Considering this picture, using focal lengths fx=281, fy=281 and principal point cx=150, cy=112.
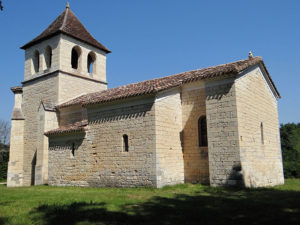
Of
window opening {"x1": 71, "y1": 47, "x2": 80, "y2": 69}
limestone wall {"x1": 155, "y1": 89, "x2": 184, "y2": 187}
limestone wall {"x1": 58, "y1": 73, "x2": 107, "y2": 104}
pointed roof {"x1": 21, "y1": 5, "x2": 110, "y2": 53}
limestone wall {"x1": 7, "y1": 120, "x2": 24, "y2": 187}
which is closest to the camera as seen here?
limestone wall {"x1": 155, "y1": 89, "x2": 184, "y2": 187}

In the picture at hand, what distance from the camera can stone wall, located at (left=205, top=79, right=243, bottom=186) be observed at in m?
Answer: 10.8

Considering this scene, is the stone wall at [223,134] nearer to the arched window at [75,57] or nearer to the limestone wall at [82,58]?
the limestone wall at [82,58]

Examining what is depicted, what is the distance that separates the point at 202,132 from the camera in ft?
40.8

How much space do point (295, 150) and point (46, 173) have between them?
773 inches

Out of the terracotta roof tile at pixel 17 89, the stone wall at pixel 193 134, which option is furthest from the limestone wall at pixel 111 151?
the terracotta roof tile at pixel 17 89

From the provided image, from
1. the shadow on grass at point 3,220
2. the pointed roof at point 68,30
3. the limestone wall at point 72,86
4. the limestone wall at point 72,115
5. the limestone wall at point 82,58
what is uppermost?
the pointed roof at point 68,30

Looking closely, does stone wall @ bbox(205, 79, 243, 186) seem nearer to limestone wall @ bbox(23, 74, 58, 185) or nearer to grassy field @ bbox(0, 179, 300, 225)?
grassy field @ bbox(0, 179, 300, 225)

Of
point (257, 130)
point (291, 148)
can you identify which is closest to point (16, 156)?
point (257, 130)

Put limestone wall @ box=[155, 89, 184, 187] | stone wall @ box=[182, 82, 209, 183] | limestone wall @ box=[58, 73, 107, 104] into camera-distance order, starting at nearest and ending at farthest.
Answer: limestone wall @ box=[155, 89, 184, 187] → stone wall @ box=[182, 82, 209, 183] → limestone wall @ box=[58, 73, 107, 104]

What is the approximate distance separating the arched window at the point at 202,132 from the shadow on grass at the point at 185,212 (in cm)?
410

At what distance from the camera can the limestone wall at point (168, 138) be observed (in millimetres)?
11289

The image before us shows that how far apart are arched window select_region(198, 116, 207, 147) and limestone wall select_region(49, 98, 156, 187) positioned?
2382mm

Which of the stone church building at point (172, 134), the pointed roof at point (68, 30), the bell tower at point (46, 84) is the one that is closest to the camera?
the stone church building at point (172, 134)

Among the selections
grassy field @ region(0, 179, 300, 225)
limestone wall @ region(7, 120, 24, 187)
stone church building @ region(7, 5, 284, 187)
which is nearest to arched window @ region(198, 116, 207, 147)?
stone church building @ region(7, 5, 284, 187)
